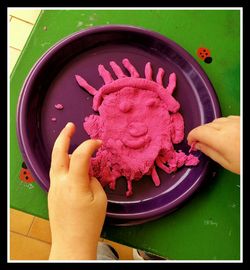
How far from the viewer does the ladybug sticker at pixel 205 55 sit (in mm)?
771

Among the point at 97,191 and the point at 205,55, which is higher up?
the point at 205,55

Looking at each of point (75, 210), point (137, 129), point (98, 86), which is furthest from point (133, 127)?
point (75, 210)

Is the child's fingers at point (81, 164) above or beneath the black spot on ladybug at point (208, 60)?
beneath

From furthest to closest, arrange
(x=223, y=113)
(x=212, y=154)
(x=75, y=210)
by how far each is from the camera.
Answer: (x=223, y=113) → (x=212, y=154) → (x=75, y=210)

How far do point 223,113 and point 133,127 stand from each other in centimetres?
21

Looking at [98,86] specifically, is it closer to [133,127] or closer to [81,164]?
[133,127]

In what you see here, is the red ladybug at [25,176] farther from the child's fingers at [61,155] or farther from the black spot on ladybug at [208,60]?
the black spot on ladybug at [208,60]

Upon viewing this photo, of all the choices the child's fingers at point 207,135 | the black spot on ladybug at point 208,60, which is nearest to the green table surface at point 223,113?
the black spot on ladybug at point 208,60

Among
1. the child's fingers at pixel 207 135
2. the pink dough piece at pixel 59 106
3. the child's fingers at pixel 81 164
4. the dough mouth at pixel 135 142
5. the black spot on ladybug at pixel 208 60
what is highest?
the black spot on ladybug at pixel 208 60

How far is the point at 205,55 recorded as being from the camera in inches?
30.4

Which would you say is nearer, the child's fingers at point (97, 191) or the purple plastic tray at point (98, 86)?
the child's fingers at point (97, 191)

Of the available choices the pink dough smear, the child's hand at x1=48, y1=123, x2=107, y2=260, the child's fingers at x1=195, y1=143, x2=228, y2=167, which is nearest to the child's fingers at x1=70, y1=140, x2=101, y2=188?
the child's hand at x1=48, y1=123, x2=107, y2=260

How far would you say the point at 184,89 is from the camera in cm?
75

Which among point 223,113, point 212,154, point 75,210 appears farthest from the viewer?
point 223,113
